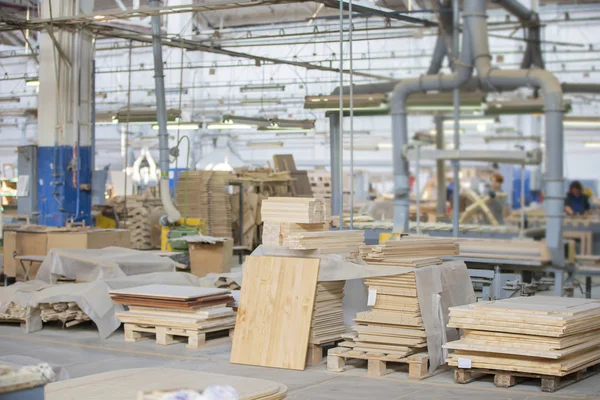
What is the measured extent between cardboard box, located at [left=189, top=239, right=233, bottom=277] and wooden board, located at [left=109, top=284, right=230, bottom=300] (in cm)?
475

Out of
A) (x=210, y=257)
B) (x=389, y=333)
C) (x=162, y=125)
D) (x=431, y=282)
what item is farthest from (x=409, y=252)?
(x=162, y=125)

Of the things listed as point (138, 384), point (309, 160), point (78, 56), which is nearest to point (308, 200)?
point (138, 384)

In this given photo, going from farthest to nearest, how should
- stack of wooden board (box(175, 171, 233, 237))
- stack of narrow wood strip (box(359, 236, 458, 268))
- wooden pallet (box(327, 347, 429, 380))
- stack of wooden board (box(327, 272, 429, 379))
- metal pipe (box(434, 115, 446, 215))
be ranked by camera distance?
stack of wooden board (box(175, 171, 233, 237)) → metal pipe (box(434, 115, 446, 215)) → stack of narrow wood strip (box(359, 236, 458, 268)) → stack of wooden board (box(327, 272, 429, 379)) → wooden pallet (box(327, 347, 429, 380))

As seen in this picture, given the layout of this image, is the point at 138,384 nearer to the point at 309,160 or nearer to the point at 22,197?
the point at 22,197

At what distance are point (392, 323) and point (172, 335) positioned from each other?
325cm

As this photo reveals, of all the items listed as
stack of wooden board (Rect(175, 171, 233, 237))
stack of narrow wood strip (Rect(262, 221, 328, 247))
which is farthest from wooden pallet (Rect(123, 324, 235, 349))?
stack of wooden board (Rect(175, 171, 233, 237))

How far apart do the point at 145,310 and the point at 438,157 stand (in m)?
5.42

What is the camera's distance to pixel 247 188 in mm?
22781

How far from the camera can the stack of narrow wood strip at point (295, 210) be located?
8.87 metres

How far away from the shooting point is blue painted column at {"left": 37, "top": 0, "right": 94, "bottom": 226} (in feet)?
54.7

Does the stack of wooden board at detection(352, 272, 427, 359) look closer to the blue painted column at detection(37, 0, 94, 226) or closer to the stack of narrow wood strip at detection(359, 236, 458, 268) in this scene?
the stack of narrow wood strip at detection(359, 236, 458, 268)

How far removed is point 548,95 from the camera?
13227 mm

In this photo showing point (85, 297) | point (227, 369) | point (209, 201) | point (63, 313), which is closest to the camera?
point (227, 369)

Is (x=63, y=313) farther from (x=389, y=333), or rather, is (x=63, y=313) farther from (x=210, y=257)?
(x=210, y=257)
